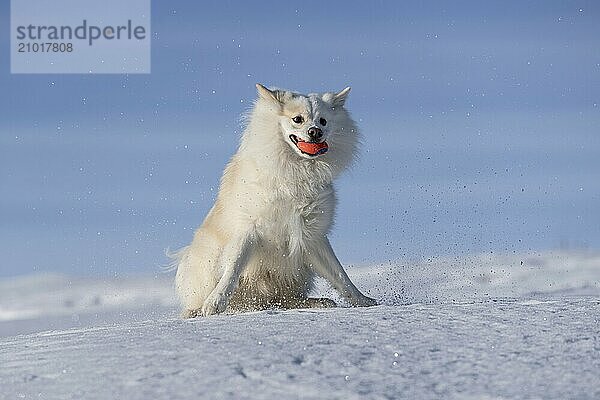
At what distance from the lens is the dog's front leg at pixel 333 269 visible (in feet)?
23.3

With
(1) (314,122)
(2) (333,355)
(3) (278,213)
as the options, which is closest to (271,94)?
(1) (314,122)

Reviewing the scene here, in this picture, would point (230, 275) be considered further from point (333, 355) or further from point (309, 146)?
point (333, 355)

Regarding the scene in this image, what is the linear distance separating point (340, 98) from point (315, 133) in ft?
1.94

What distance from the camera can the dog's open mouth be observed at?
23.0 ft

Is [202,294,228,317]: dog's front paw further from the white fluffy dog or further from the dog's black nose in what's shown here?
the dog's black nose

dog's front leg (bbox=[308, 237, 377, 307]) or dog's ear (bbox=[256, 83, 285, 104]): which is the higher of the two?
dog's ear (bbox=[256, 83, 285, 104])

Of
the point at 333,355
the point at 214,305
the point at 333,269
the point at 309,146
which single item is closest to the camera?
the point at 333,355

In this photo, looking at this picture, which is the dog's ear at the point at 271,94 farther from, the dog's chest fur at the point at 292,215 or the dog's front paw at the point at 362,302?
the dog's front paw at the point at 362,302

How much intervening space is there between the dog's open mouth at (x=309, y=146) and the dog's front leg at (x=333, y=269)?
2.40 ft

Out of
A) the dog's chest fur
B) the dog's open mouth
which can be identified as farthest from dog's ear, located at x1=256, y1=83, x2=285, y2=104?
the dog's chest fur

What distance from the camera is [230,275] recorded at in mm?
6750

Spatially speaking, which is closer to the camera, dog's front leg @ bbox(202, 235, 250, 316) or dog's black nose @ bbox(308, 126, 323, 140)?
dog's front leg @ bbox(202, 235, 250, 316)

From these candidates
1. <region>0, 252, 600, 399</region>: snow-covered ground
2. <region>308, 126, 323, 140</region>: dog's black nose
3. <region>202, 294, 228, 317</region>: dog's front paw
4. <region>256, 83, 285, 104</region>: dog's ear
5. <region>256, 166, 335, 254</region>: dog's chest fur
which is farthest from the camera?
<region>256, 83, 285, 104</region>: dog's ear

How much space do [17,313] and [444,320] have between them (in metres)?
19.0
